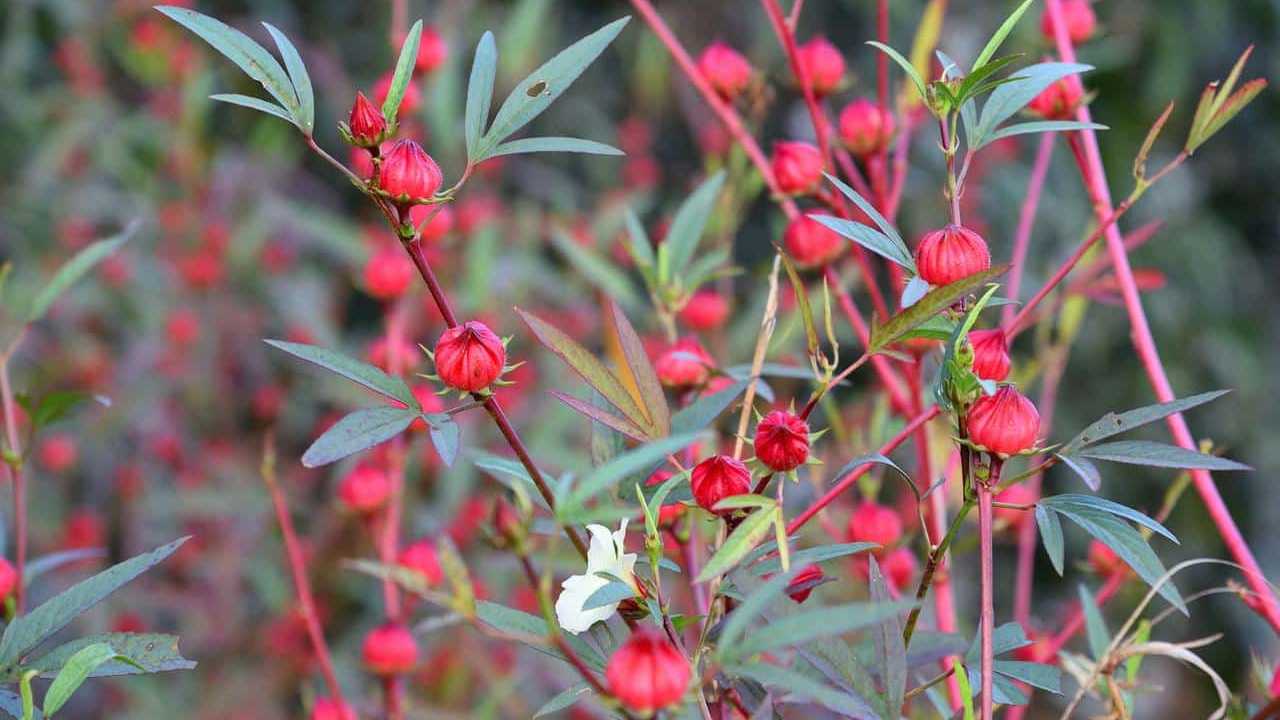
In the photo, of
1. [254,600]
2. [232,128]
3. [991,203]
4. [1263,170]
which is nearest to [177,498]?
[254,600]

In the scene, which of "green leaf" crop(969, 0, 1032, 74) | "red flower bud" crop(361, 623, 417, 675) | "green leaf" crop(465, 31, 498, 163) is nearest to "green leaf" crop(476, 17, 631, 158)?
"green leaf" crop(465, 31, 498, 163)

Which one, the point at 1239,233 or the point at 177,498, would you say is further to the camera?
the point at 1239,233

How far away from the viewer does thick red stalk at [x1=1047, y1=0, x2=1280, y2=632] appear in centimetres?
47

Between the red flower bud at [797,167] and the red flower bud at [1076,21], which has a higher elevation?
the red flower bud at [1076,21]

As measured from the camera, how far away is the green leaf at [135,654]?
395 mm

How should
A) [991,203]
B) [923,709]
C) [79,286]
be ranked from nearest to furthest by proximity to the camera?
[923,709] → [79,286] → [991,203]

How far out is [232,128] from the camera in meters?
1.64

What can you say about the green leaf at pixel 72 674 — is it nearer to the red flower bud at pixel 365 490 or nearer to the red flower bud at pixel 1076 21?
the red flower bud at pixel 365 490

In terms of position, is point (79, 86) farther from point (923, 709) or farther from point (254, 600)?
point (923, 709)

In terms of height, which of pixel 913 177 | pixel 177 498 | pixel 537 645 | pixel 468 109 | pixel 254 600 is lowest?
pixel 254 600

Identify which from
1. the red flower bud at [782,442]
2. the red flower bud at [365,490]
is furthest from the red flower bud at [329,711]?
the red flower bud at [782,442]

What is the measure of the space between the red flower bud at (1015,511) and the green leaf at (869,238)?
22cm

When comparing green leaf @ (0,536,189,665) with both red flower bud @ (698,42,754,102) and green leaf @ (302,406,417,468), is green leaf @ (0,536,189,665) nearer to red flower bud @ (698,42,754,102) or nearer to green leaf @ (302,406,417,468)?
green leaf @ (302,406,417,468)

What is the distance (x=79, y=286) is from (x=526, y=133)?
594 mm
